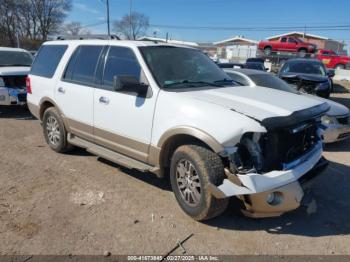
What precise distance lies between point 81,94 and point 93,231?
2.26 m

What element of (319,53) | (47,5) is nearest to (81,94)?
(319,53)

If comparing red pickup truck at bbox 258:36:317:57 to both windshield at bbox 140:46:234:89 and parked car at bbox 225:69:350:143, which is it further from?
windshield at bbox 140:46:234:89

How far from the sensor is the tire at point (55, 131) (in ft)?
18.6

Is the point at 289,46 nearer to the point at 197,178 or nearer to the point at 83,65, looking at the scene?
the point at 83,65

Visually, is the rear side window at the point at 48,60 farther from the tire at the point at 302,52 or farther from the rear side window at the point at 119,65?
the tire at the point at 302,52

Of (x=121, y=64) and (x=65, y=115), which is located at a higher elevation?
(x=121, y=64)

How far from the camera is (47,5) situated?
64375 mm

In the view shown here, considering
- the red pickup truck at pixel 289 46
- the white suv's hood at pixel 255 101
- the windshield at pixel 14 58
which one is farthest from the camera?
the red pickup truck at pixel 289 46

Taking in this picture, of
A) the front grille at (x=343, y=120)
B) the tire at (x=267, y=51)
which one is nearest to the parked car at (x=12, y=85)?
the front grille at (x=343, y=120)

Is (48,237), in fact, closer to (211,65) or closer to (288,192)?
(288,192)

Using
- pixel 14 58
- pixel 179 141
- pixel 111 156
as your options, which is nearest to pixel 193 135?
pixel 179 141

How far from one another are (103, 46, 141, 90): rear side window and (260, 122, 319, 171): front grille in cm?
183

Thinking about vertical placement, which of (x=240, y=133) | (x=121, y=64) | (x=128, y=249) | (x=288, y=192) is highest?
(x=121, y=64)

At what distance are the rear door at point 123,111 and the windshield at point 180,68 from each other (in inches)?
7.8
